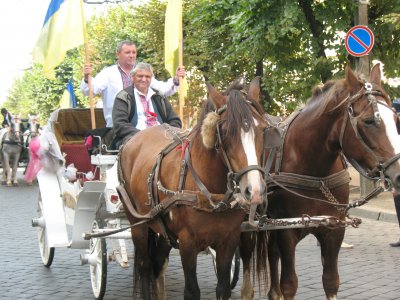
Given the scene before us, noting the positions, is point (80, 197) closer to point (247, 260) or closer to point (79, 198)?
point (79, 198)

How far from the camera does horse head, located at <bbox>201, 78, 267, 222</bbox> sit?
465cm

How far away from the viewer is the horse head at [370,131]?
5.16 metres

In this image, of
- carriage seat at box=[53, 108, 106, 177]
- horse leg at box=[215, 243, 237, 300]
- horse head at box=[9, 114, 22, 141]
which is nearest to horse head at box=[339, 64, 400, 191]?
horse leg at box=[215, 243, 237, 300]

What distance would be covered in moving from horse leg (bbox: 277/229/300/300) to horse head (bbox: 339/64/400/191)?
2.59 ft

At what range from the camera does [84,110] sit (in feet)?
29.6

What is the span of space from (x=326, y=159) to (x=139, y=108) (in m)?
2.41

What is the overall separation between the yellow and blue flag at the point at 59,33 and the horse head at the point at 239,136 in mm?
4552

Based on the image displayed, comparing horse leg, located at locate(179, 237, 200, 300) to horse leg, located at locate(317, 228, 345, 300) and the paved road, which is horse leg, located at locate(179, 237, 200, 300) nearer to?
horse leg, located at locate(317, 228, 345, 300)

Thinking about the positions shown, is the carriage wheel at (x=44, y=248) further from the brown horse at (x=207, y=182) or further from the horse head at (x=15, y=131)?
the horse head at (x=15, y=131)

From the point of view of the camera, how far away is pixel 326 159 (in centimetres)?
588

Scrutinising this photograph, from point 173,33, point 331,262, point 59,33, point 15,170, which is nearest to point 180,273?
point 173,33

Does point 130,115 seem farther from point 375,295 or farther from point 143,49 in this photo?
point 143,49

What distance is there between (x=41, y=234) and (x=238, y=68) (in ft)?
53.1

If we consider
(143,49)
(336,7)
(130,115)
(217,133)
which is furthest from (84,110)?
(143,49)
